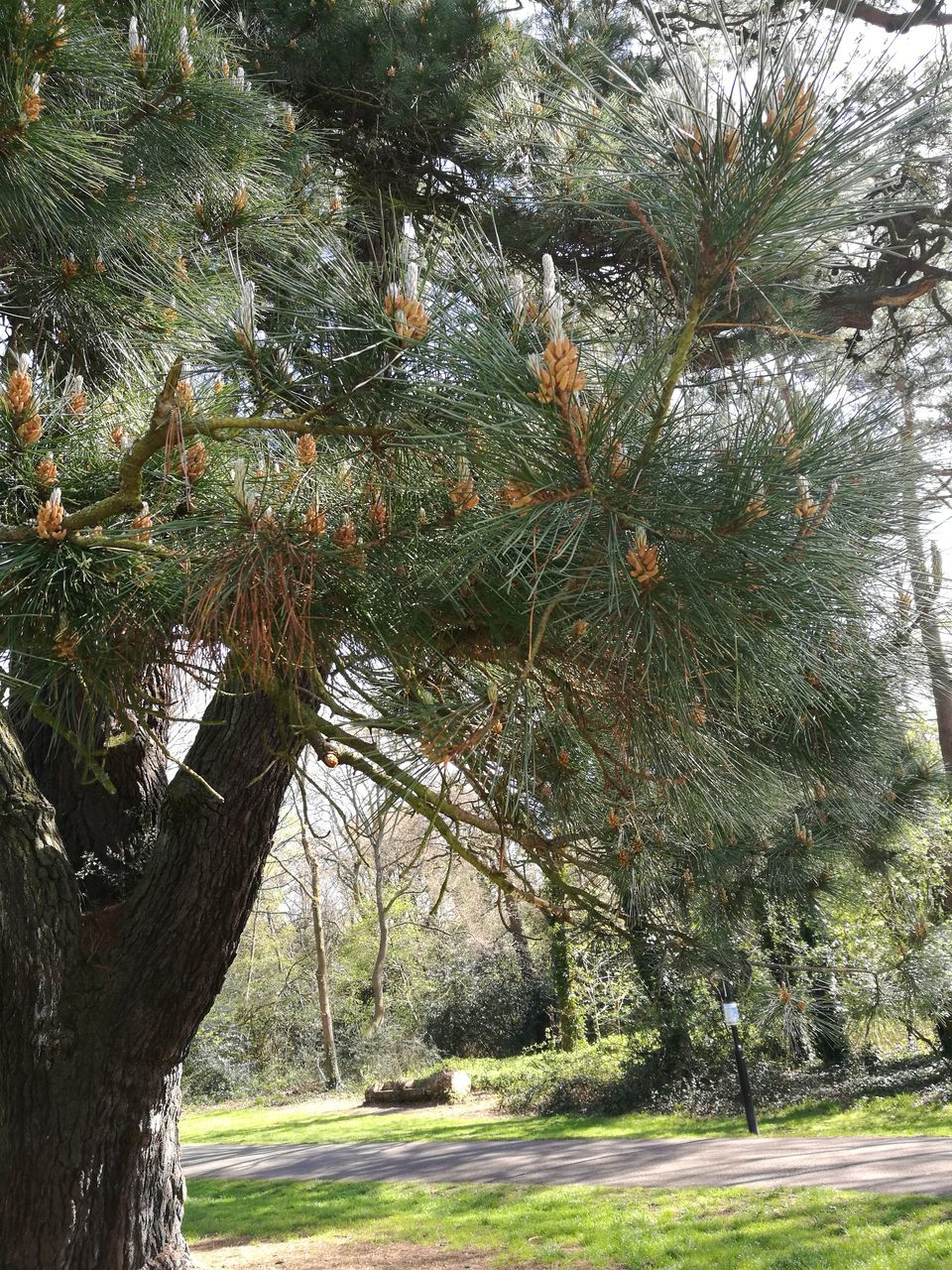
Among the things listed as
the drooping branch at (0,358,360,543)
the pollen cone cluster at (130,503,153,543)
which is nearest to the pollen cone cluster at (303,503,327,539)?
the drooping branch at (0,358,360,543)

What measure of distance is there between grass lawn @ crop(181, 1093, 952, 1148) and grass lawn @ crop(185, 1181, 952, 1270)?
2.31 metres

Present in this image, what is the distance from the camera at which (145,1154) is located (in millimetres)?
3723

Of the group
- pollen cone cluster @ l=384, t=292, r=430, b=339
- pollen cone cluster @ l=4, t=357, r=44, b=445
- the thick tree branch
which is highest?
pollen cone cluster @ l=4, t=357, r=44, b=445

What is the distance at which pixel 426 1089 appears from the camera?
13219 millimetres

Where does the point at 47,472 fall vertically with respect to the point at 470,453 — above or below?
above

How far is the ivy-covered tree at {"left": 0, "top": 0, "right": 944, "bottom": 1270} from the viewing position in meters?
1.30

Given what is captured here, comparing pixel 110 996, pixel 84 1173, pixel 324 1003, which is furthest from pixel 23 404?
pixel 324 1003

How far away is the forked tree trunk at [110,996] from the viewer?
11.6 feet

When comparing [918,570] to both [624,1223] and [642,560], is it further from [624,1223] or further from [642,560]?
[624,1223]

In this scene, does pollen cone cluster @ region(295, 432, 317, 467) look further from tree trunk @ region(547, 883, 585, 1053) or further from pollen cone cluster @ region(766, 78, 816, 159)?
tree trunk @ region(547, 883, 585, 1053)

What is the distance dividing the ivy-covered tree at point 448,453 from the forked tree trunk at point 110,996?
561 mm

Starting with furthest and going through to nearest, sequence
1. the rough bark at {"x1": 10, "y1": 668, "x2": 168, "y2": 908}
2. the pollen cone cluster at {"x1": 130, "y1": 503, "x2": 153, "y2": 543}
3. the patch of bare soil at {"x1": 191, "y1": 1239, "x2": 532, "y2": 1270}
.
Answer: the patch of bare soil at {"x1": 191, "y1": 1239, "x2": 532, "y2": 1270} < the rough bark at {"x1": 10, "y1": 668, "x2": 168, "y2": 908} < the pollen cone cluster at {"x1": 130, "y1": 503, "x2": 153, "y2": 543}

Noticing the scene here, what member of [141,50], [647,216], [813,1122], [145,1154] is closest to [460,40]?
[141,50]

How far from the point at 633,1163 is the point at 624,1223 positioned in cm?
187
